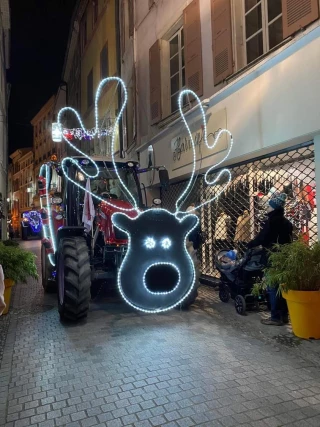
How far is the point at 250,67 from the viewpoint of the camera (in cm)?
651

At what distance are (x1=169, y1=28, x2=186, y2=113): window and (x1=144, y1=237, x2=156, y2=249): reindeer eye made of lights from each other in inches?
223

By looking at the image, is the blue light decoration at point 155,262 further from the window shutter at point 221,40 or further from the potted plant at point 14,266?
the window shutter at point 221,40

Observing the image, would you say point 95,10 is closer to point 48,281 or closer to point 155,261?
point 48,281

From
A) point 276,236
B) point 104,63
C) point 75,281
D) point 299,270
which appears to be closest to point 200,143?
point 276,236

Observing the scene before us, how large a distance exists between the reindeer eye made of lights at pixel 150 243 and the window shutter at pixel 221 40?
13.2ft

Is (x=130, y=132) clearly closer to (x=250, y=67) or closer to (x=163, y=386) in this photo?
(x=250, y=67)

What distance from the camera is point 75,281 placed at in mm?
4789

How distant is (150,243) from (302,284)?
6.50 feet

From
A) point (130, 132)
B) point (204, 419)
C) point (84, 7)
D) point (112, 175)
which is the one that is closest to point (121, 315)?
point (112, 175)

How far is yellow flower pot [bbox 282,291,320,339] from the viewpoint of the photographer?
14.1 ft

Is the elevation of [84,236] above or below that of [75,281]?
above

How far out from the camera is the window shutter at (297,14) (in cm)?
507

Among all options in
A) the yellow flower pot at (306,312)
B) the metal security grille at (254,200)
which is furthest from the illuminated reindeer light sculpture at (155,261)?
the metal security grille at (254,200)

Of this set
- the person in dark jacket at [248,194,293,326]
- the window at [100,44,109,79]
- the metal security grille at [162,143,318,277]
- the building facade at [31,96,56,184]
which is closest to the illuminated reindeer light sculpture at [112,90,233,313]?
the person in dark jacket at [248,194,293,326]
